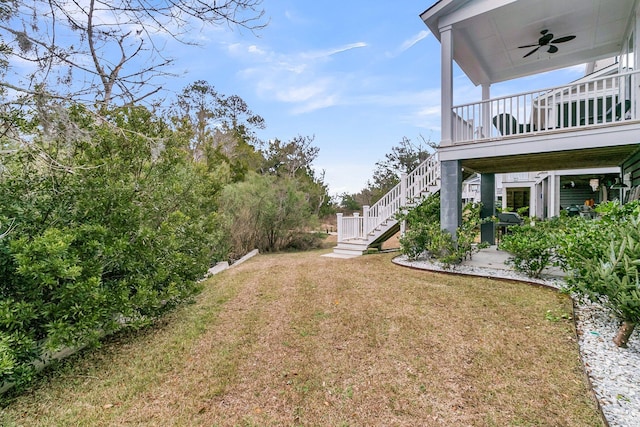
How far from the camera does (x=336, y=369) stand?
2.95 metres

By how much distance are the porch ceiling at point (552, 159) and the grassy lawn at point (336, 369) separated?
317cm

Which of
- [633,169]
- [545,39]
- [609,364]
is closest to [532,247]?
[609,364]

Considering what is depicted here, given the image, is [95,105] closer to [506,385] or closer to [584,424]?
[506,385]

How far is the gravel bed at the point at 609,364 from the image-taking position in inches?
90.1

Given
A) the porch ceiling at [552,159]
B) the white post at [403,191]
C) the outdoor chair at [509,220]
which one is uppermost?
the porch ceiling at [552,159]

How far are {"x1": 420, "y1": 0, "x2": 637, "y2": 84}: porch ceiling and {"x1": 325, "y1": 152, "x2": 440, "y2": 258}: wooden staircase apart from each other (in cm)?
281

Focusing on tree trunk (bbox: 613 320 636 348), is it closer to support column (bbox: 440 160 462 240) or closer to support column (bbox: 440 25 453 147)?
support column (bbox: 440 160 462 240)

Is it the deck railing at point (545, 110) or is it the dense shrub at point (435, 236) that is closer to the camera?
the deck railing at point (545, 110)

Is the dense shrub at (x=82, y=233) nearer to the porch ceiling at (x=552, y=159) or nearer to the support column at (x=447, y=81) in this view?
the support column at (x=447, y=81)

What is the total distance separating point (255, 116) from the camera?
24.2 m

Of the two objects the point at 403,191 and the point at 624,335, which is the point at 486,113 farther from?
the point at 624,335

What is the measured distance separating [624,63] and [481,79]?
10.2 feet

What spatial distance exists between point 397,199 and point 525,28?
4.87m

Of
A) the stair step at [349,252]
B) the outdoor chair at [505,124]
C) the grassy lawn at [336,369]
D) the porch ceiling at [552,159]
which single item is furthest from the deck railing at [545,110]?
the stair step at [349,252]
